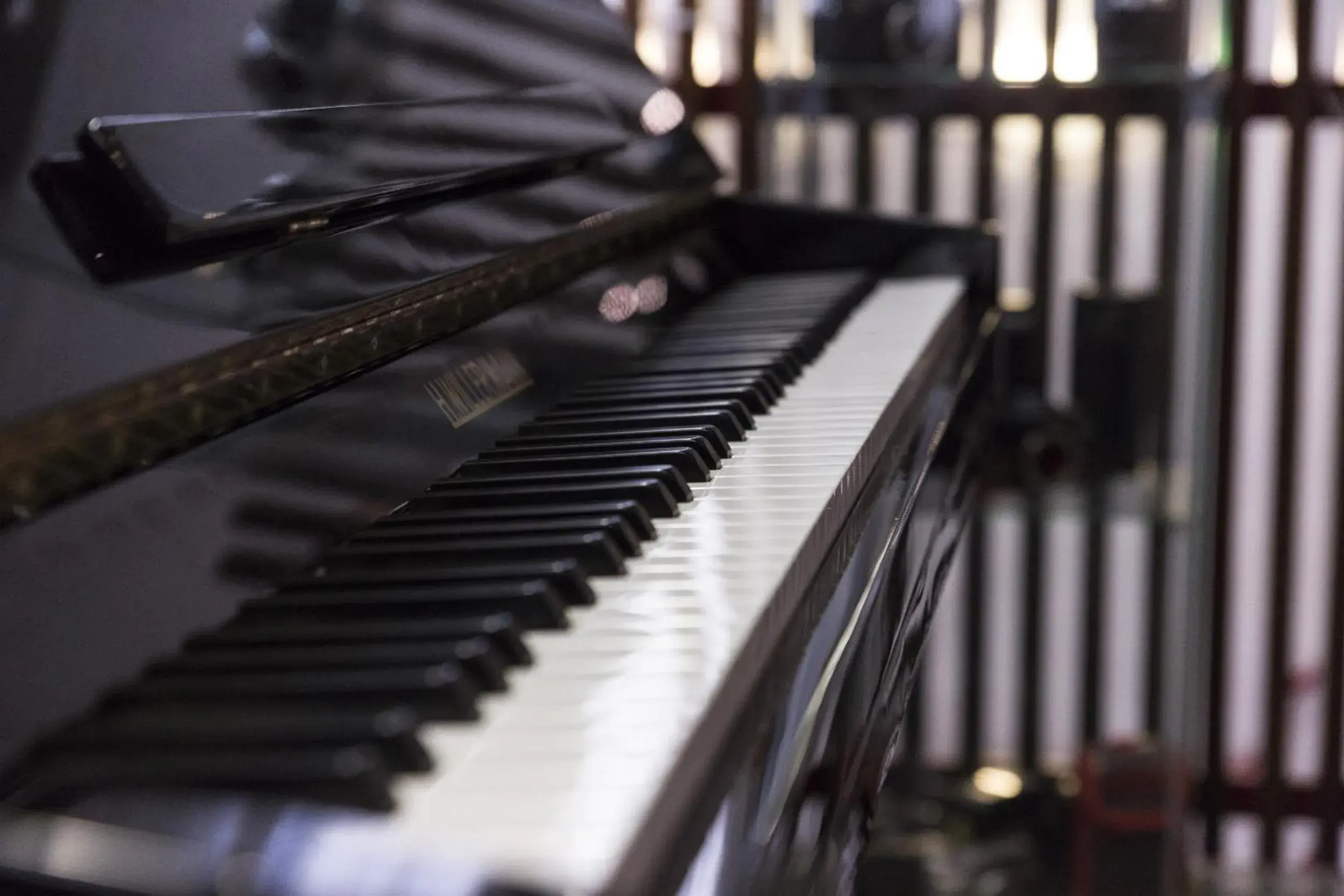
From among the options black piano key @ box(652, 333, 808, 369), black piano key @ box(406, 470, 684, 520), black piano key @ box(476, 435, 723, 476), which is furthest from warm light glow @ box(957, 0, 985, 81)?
black piano key @ box(406, 470, 684, 520)

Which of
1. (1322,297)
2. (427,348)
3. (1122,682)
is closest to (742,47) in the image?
(1322,297)

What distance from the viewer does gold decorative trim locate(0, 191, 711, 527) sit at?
0.57m

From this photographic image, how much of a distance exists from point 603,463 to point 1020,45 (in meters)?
1.38

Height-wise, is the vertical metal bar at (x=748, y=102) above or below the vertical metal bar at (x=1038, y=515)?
above

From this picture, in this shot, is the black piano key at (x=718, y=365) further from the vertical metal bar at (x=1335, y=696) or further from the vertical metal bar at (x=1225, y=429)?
the vertical metal bar at (x=1335, y=696)

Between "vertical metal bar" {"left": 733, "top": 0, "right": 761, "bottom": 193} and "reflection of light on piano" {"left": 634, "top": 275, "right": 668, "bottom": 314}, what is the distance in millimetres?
779

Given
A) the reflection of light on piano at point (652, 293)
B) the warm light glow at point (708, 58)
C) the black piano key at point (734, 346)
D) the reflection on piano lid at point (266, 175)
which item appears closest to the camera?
the reflection on piano lid at point (266, 175)

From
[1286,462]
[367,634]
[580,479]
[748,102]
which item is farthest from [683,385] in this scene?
[1286,462]

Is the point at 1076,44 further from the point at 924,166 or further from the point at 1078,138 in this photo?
the point at 924,166

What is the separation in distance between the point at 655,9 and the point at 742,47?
0.48 feet

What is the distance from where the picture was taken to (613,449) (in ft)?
2.83

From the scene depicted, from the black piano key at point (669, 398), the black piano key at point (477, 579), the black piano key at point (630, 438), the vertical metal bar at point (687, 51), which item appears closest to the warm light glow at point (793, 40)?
the vertical metal bar at point (687, 51)

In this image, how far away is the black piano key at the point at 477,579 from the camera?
24.6 inches

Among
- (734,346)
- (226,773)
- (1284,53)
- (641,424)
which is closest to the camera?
(226,773)
